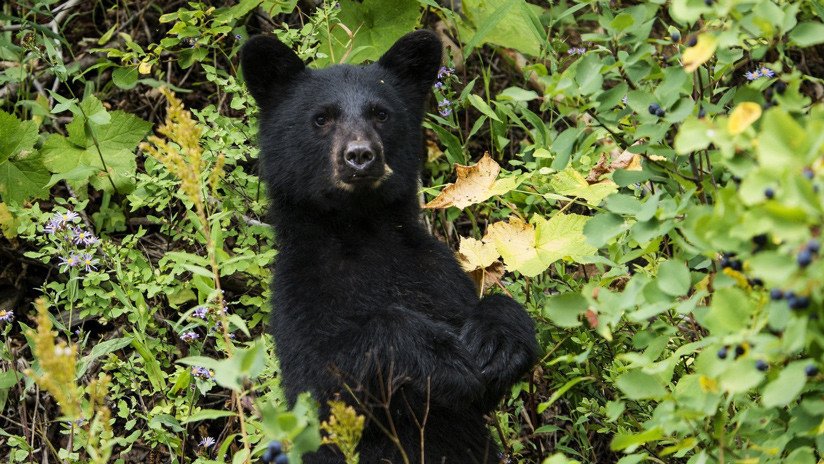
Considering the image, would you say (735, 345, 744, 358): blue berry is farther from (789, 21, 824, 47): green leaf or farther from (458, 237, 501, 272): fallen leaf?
(458, 237, 501, 272): fallen leaf

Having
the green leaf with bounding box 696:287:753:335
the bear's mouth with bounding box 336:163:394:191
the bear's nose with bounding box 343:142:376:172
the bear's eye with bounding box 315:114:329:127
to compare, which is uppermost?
the green leaf with bounding box 696:287:753:335

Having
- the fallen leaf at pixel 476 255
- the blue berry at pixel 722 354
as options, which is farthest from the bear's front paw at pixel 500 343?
the blue berry at pixel 722 354

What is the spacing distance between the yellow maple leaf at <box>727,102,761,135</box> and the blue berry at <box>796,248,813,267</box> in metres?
0.43

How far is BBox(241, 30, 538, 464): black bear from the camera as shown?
12.9 feet

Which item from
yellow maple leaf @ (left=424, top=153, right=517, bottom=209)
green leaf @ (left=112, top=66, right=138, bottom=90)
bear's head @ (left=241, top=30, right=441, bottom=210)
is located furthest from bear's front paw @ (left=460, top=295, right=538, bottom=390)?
green leaf @ (left=112, top=66, right=138, bottom=90)

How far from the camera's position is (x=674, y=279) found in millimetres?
2721

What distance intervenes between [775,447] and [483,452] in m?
1.53

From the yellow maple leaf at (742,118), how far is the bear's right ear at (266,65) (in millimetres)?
2532

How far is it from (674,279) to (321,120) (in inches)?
86.3

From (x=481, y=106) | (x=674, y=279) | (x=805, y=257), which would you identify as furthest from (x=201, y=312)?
(x=805, y=257)

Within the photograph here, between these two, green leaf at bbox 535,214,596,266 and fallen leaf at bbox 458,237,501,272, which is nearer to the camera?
green leaf at bbox 535,214,596,266

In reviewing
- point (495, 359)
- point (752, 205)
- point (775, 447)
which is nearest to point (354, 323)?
point (495, 359)

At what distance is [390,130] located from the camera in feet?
15.0

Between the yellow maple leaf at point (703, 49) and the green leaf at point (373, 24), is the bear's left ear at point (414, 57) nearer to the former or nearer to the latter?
the green leaf at point (373, 24)
